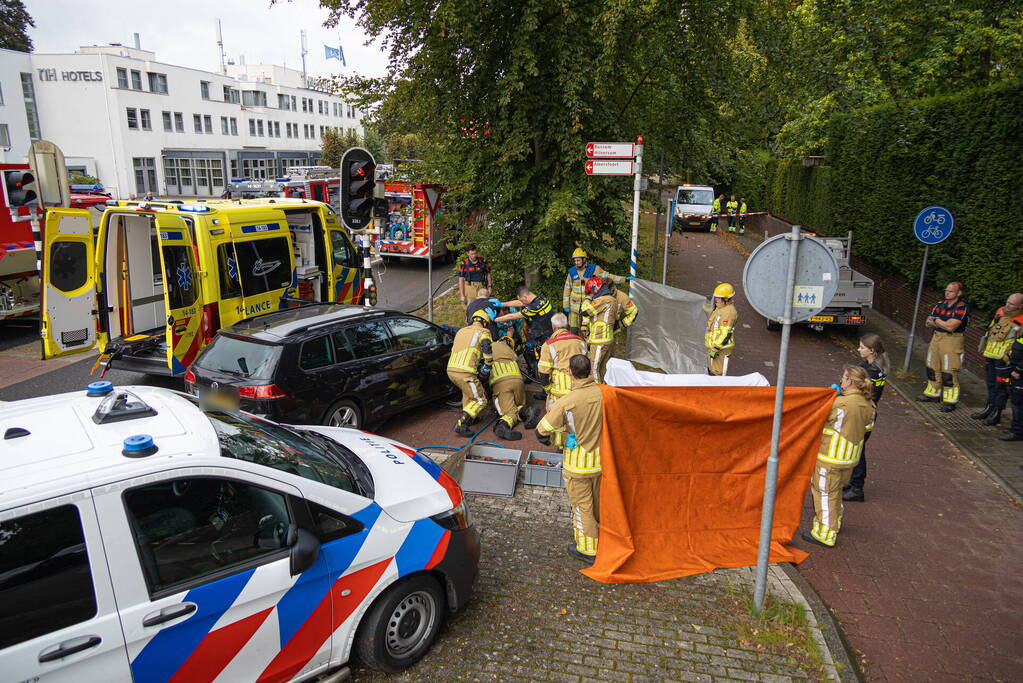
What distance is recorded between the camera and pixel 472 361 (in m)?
8.28

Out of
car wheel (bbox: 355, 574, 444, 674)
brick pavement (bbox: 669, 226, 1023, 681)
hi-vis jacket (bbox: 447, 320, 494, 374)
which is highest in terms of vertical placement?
hi-vis jacket (bbox: 447, 320, 494, 374)

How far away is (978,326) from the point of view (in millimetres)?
10867

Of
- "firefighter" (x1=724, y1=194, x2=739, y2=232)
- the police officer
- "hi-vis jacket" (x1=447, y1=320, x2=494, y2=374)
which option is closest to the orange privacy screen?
"hi-vis jacket" (x1=447, y1=320, x2=494, y2=374)

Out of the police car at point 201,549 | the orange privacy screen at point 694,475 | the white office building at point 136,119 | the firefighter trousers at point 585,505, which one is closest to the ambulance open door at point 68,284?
the police car at point 201,549

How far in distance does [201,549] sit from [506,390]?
204 inches

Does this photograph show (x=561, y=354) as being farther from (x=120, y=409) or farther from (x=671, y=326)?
(x=120, y=409)

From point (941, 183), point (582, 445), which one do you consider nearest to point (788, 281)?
point (582, 445)

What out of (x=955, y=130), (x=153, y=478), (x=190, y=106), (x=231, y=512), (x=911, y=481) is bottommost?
(x=911, y=481)

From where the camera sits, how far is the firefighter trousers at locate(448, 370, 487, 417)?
831 cm

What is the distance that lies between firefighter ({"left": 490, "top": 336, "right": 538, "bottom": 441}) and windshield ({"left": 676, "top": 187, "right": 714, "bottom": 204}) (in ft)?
72.0

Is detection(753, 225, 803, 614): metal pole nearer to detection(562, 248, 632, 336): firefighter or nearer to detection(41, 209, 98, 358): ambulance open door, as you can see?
detection(562, 248, 632, 336): firefighter

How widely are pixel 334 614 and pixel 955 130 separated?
A: 12.8 metres

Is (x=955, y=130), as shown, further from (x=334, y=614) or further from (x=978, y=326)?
(x=334, y=614)

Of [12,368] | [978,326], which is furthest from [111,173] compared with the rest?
[978,326]
